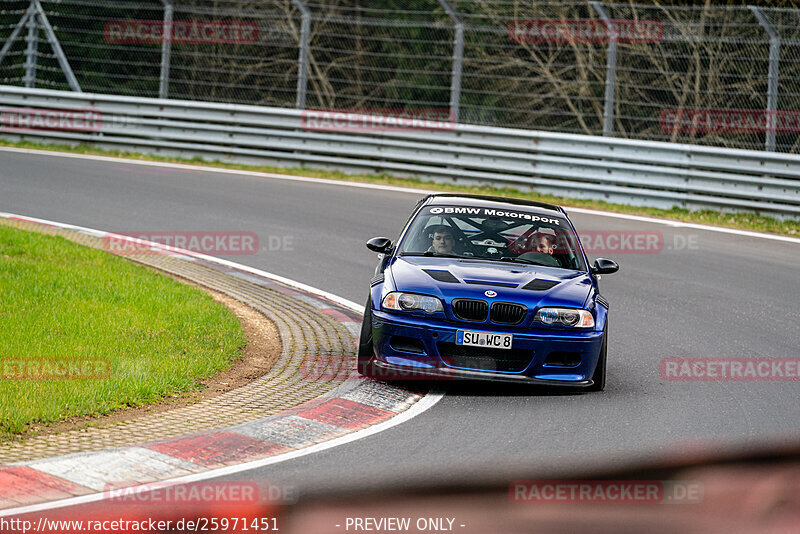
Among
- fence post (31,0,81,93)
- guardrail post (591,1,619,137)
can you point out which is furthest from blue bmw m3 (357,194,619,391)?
fence post (31,0,81,93)

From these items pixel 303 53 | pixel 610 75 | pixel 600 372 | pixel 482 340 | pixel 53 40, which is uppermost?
pixel 53 40

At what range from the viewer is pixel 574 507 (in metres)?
1.93

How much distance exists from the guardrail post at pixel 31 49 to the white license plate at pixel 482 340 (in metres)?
16.4

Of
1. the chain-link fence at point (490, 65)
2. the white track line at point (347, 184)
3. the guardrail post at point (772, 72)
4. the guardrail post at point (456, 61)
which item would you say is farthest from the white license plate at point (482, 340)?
the guardrail post at point (456, 61)

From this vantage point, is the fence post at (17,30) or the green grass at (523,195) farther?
the fence post at (17,30)

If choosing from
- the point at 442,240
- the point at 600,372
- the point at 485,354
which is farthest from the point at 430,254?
the point at 600,372

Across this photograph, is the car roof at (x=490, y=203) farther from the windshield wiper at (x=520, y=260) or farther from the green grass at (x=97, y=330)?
the green grass at (x=97, y=330)

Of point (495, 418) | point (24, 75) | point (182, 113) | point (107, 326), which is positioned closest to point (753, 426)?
point (495, 418)

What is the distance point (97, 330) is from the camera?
8.29 meters

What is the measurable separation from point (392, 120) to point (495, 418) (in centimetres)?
1291

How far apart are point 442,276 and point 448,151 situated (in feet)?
37.9

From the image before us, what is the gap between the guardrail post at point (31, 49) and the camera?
21.0 meters

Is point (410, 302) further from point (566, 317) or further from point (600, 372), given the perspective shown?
point (600, 372)

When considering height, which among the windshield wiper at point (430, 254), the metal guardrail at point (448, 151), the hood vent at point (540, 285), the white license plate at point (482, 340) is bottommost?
the white license plate at point (482, 340)
